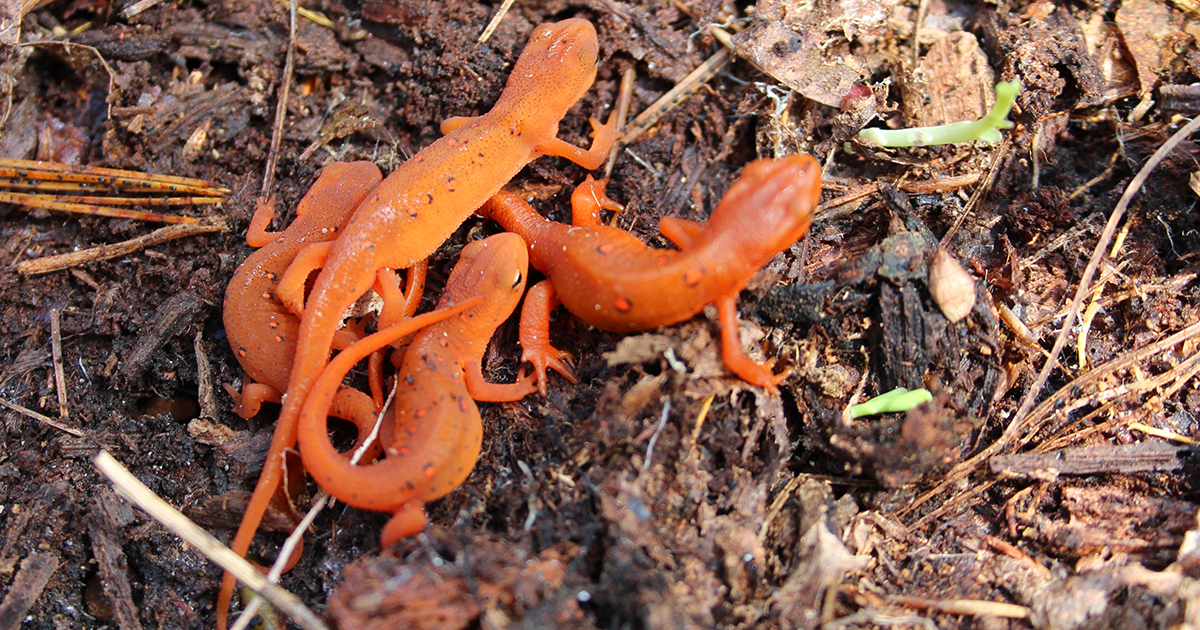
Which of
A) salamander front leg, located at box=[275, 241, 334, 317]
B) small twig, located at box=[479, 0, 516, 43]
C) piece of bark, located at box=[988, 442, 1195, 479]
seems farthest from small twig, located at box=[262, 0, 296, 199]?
piece of bark, located at box=[988, 442, 1195, 479]

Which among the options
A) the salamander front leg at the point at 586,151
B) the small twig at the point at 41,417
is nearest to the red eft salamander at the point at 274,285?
the small twig at the point at 41,417

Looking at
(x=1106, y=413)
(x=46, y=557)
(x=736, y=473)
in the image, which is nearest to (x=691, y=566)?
(x=736, y=473)

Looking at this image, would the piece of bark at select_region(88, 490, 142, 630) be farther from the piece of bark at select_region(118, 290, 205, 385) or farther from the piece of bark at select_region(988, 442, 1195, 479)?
the piece of bark at select_region(988, 442, 1195, 479)

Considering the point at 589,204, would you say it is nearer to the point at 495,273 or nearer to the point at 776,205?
the point at 495,273

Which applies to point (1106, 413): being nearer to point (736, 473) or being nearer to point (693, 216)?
point (736, 473)

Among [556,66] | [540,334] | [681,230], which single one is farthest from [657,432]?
[556,66]

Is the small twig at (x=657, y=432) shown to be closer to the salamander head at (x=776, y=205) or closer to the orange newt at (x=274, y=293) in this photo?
the salamander head at (x=776, y=205)
